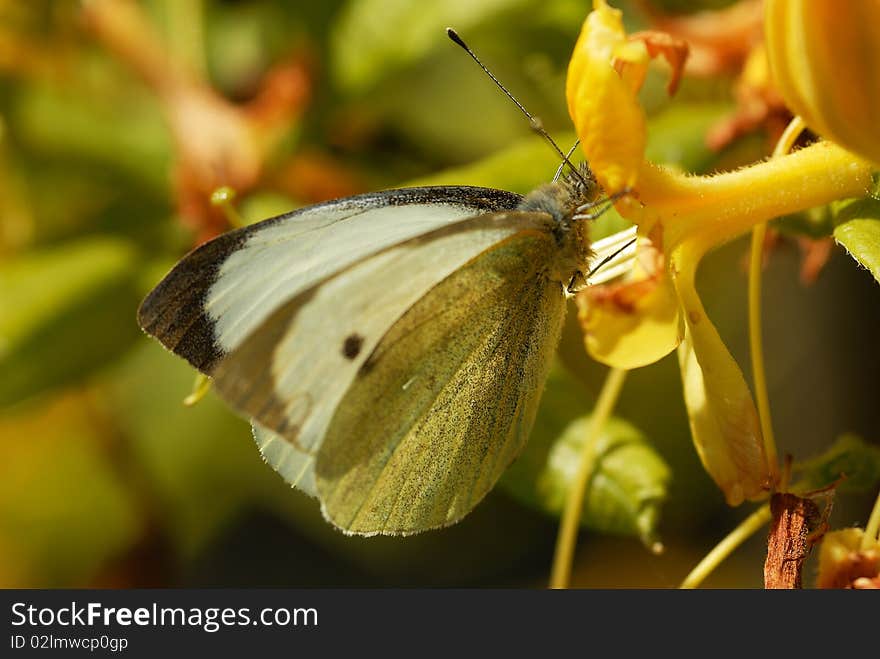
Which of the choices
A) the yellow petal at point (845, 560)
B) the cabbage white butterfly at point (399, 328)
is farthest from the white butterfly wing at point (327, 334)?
the yellow petal at point (845, 560)

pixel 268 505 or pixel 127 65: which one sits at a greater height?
pixel 127 65

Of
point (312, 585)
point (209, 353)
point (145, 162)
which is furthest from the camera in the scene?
point (312, 585)

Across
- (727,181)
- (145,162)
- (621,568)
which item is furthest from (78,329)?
(621,568)

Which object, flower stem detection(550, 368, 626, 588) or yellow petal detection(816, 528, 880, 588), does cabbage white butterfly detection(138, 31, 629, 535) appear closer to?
flower stem detection(550, 368, 626, 588)

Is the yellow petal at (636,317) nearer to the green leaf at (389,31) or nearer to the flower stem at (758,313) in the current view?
the flower stem at (758,313)

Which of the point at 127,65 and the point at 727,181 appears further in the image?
the point at 127,65

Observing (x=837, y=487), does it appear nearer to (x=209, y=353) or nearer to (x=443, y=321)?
(x=443, y=321)

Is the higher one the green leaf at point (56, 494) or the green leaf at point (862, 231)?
the green leaf at point (56, 494)
